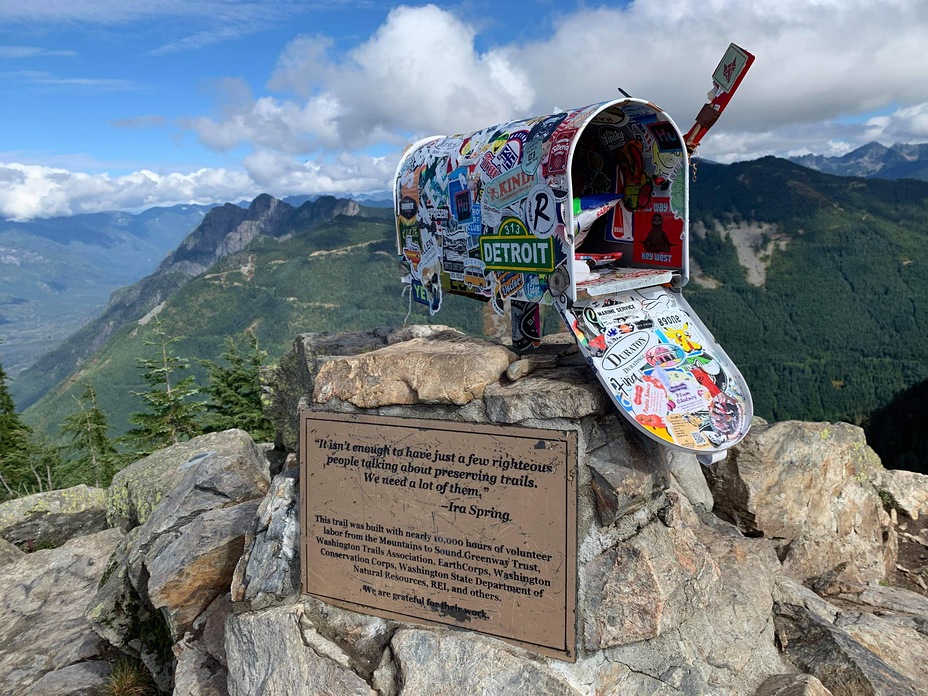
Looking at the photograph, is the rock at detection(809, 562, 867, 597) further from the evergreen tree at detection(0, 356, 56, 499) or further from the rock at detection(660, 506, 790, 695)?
the evergreen tree at detection(0, 356, 56, 499)

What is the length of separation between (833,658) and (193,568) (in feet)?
23.9

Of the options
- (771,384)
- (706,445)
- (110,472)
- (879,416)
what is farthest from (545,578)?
(771,384)

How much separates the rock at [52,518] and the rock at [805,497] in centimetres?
1411

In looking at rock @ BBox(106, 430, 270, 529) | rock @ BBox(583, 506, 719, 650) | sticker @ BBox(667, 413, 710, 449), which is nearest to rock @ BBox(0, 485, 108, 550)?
rock @ BBox(106, 430, 270, 529)

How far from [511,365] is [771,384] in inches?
5623

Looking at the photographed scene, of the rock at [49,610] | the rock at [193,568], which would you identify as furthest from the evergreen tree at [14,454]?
the rock at [193,568]

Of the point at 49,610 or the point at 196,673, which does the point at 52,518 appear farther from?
the point at 196,673

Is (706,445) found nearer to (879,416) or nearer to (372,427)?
(372,427)

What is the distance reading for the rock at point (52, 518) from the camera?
14.0 m

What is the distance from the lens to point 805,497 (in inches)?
351

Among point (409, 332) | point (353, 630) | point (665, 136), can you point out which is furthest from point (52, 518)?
point (665, 136)

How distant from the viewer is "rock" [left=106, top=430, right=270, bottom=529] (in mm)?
9242

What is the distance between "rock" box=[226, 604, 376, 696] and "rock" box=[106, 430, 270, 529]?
3.29 meters

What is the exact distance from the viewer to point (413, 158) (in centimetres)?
823
